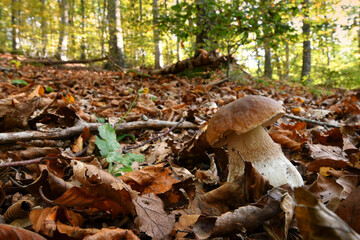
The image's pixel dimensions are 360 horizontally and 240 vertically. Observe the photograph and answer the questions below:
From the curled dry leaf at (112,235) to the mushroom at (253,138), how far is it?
75 cm

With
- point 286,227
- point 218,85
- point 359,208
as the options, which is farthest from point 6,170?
point 218,85

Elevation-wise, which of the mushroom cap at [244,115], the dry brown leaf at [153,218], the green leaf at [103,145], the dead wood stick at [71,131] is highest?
the mushroom cap at [244,115]

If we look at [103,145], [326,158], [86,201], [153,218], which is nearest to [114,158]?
[103,145]

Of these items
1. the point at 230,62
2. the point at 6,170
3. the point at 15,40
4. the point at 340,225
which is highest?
the point at 15,40

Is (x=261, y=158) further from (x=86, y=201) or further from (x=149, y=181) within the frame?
(x=86, y=201)

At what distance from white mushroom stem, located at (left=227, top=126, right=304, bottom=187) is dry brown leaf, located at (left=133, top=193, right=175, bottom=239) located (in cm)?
53

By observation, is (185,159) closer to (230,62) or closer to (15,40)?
(230,62)

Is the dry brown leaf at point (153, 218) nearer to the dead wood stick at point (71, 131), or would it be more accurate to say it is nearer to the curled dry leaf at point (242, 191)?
the curled dry leaf at point (242, 191)

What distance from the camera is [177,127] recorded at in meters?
2.51

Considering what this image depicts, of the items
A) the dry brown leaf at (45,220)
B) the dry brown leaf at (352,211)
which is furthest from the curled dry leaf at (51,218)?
the dry brown leaf at (352,211)

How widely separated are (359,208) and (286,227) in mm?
318

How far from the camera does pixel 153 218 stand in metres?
1.09

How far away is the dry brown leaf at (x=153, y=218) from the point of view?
1026mm

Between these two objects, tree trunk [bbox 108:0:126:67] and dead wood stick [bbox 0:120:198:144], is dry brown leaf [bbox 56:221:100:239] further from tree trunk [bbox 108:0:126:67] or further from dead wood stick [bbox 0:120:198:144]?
tree trunk [bbox 108:0:126:67]
